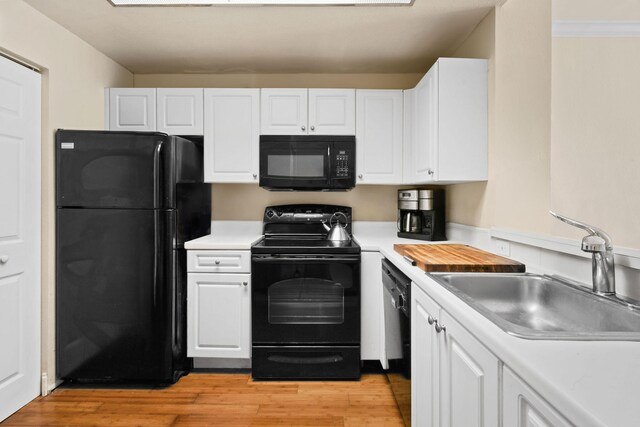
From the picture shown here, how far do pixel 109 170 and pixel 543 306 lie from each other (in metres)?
2.40

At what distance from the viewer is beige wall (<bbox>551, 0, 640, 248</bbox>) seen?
4.69ft

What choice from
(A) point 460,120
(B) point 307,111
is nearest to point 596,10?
(A) point 460,120

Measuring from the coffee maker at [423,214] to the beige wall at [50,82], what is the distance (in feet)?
7.74

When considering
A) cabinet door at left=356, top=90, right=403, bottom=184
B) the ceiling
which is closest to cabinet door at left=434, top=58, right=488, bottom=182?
the ceiling

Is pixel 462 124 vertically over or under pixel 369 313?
over

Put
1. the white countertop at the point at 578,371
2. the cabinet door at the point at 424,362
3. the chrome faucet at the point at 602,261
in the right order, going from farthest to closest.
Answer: the cabinet door at the point at 424,362 → the chrome faucet at the point at 602,261 → the white countertop at the point at 578,371

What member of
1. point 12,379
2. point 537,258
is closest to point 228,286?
point 12,379

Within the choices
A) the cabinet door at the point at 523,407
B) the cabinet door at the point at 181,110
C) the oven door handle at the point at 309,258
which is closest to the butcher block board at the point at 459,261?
the oven door handle at the point at 309,258

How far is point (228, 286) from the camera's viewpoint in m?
2.62

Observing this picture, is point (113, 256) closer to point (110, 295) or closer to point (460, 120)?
point (110, 295)

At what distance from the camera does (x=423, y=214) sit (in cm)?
287

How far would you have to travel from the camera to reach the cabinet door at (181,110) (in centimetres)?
292

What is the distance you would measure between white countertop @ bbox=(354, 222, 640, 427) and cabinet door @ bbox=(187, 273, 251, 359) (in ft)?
6.08

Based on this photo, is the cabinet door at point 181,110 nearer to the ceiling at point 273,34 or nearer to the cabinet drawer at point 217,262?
the ceiling at point 273,34
